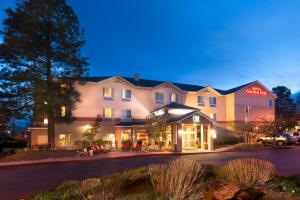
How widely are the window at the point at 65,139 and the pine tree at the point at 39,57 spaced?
324cm

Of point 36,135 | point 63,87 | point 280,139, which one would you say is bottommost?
point 280,139

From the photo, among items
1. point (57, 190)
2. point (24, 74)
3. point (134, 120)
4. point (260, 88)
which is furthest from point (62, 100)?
point (260, 88)

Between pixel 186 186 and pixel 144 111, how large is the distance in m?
29.9

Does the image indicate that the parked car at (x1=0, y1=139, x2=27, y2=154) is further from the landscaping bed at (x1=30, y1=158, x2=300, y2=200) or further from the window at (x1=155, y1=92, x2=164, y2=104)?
the landscaping bed at (x1=30, y1=158, x2=300, y2=200)

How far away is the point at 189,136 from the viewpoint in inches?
1364

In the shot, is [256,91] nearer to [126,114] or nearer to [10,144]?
[126,114]

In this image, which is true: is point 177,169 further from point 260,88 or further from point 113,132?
point 260,88

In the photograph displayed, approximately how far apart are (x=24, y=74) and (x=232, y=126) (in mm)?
29186

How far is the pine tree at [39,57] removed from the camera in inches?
996

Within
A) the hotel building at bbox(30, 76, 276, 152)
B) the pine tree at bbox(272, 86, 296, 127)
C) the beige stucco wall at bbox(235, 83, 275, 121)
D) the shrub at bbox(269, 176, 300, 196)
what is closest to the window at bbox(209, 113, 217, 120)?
the hotel building at bbox(30, 76, 276, 152)

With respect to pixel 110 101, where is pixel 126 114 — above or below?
below

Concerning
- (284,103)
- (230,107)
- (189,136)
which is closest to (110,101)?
(189,136)

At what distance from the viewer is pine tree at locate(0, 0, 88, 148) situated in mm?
25297

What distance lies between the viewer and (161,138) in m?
30.4
